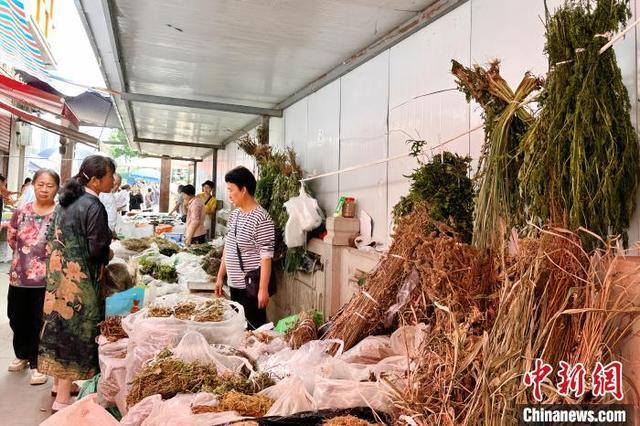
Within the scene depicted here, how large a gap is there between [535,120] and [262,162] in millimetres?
3958

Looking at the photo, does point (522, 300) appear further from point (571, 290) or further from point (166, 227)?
point (166, 227)

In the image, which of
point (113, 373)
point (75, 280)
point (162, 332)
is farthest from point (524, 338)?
point (75, 280)

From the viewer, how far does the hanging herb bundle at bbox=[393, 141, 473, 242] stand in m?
2.19

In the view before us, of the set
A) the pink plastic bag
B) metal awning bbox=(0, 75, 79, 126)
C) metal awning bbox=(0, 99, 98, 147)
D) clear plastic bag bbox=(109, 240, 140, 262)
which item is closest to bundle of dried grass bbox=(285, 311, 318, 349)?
the pink plastic bag

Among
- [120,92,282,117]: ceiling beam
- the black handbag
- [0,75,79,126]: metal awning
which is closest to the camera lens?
the black handbag

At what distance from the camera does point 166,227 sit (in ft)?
29.4

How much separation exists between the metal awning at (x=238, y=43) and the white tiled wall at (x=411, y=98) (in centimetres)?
15

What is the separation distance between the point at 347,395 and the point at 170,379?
79 cm

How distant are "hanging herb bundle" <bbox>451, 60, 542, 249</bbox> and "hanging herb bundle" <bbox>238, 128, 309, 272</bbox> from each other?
2.73 m

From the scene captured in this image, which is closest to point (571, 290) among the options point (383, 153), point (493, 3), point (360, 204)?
point (493, 3)

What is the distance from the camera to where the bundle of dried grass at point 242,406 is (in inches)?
65.8

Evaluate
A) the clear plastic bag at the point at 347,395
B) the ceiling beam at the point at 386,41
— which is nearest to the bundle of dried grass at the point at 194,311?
the clear plastic bag at the point at 347,395

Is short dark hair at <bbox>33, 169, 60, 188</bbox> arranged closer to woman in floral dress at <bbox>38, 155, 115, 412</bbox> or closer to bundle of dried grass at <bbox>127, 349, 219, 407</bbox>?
woman in floral dress at <bbox>38, 155, 115, 412</bbox>

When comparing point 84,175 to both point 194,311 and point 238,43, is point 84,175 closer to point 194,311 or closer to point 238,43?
point 194,311
